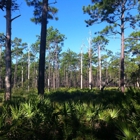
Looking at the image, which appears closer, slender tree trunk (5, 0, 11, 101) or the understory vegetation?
the understory vegetation

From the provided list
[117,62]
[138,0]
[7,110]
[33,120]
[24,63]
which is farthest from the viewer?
[24,63]

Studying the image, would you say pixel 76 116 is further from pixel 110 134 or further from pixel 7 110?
pixel 7 110

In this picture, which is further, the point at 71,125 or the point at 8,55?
the point at 8,55

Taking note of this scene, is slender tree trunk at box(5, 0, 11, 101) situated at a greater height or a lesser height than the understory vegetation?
greater

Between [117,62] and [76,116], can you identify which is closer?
[76,116]

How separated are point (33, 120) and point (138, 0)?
1709 centimetres

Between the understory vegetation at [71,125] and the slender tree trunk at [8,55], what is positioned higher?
the slender tree trunk at [8,55]

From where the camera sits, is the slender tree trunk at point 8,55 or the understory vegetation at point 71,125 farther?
the slender tree trunk at point 8,55

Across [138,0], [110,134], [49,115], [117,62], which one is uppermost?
[138,0]

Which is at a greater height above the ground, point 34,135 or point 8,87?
point 8,87

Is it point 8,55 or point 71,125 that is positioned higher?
point 8,55

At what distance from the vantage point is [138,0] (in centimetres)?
1744

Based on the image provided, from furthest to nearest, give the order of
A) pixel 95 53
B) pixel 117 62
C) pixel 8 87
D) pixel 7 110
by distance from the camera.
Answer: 1. pixel 117 62
2. pixel 95 53
3. pixel 8 87
4. pixel 7 110

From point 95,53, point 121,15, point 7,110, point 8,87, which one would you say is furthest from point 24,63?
point 7,110
